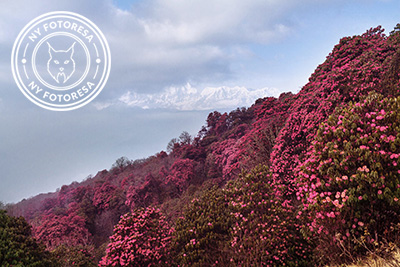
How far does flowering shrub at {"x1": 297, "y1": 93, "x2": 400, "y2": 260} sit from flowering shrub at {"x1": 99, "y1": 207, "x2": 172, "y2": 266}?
187 inches

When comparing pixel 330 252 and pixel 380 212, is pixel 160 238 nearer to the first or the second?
pixel 330 252

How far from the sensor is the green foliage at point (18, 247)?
7.72 meters

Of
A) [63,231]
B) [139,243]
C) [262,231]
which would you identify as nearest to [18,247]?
→ [139,243]

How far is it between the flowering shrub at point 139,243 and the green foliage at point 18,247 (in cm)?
207

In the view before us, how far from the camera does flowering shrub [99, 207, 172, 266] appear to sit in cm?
824

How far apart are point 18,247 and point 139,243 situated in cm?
374

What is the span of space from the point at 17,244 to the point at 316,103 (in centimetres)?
1281

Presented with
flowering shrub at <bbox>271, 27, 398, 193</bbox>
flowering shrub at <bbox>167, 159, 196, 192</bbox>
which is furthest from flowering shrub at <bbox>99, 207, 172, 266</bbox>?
flowering shrub at <bbox>167, 159, 196, 192</bbox>

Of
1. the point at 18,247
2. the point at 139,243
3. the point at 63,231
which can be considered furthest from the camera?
the point at 63,231

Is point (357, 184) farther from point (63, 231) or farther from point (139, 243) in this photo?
point (63, 231)

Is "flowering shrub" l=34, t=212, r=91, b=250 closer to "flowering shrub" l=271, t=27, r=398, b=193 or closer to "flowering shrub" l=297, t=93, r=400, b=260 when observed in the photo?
"flowering shrub" l=271, t=27, r=398, b=193

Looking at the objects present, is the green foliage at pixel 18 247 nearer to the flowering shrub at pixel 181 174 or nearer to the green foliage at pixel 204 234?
the green foliage at pixel 204 234

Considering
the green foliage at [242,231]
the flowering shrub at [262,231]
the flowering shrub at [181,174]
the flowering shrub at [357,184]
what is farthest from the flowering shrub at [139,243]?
the flowering shrub at [181,174]

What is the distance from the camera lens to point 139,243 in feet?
28.2
